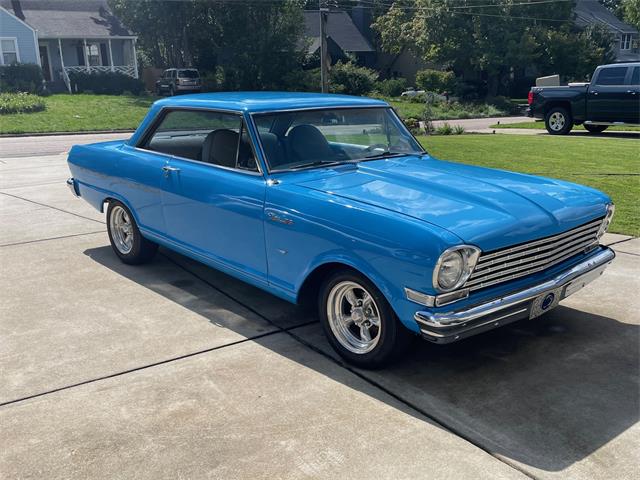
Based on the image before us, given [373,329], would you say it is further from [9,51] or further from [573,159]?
[9,51]

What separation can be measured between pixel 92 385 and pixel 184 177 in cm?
184

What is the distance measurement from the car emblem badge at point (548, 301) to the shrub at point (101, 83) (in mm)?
37997

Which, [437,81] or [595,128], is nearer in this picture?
[595,128]

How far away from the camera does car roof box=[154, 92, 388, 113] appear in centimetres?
475

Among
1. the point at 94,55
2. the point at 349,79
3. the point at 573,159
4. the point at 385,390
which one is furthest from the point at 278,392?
the point at 94,55

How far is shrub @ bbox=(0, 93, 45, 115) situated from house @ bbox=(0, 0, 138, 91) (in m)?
10.8

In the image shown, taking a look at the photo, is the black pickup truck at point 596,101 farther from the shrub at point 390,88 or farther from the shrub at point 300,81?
the shrub at point 390,88

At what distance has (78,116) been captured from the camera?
25641 millimetres

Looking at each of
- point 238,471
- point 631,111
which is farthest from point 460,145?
point 238,471

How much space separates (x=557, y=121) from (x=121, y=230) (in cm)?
1543

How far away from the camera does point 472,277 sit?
3506 millimetres

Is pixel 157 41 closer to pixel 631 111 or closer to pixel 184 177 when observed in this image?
pixel 631 111

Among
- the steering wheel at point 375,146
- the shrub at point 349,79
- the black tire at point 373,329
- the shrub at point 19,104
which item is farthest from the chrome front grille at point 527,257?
the shrub at point 349,79

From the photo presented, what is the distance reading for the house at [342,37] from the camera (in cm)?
4850
